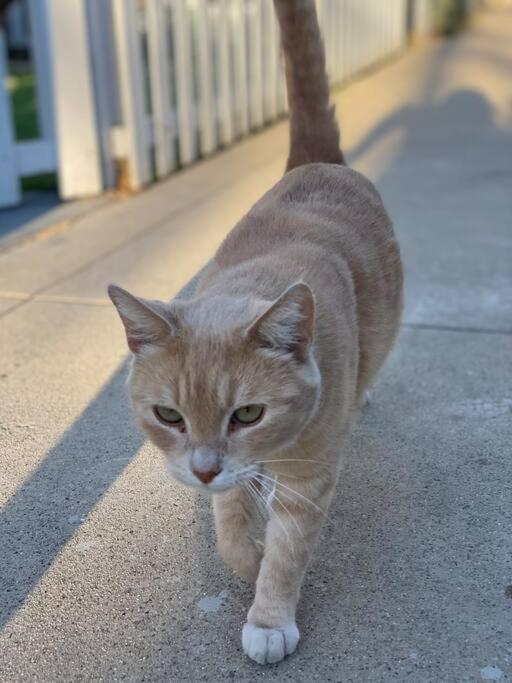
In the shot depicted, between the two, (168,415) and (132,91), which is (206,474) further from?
(132,91)

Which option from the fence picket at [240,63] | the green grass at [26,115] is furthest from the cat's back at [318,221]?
the fence picket at [240,63]

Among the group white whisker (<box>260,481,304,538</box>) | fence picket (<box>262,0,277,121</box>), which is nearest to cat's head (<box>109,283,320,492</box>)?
white whisker (<box>260,481,304,538</box>)

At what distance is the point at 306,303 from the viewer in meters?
1.75

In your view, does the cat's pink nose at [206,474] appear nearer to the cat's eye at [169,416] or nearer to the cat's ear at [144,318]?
the cat's eye at [169,416]

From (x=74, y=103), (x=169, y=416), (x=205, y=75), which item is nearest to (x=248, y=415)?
(x=169, y=416)

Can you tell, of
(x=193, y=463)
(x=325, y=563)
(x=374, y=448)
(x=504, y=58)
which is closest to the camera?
(x=193, y=463)

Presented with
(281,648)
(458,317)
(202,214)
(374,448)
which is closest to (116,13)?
(202,214)

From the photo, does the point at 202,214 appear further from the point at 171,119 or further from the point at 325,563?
the point at 325,563

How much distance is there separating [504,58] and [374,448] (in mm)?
8571

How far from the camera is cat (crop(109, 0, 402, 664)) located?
1771 millimetres

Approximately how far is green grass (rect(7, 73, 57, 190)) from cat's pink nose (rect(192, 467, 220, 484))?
4.53m

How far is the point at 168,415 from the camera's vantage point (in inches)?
72.4

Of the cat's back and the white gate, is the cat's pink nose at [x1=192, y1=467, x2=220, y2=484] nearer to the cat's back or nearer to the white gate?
the cat's back

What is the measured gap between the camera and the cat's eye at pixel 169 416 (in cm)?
183
